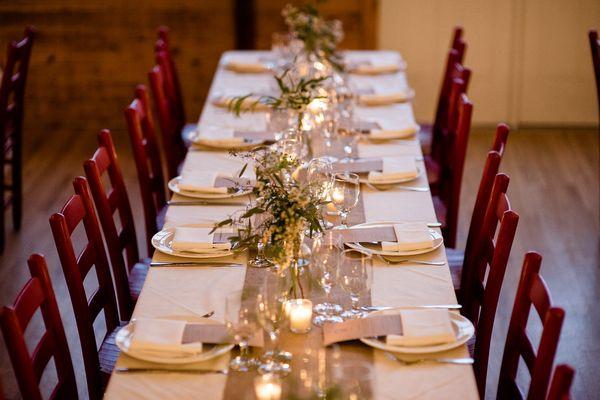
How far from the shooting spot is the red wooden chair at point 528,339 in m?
2.20

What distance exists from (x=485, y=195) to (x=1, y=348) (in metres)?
2.23

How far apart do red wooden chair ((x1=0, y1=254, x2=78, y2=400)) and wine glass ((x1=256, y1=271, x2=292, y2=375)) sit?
0.60 meters

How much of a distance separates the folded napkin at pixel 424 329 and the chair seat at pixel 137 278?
134 cm

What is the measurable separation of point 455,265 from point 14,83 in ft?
8.62

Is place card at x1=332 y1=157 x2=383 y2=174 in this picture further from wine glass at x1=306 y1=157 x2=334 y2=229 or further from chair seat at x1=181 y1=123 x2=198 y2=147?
chair seat at x1=181 y1=123 x2=198 y2=147

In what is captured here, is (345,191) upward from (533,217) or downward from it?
upward

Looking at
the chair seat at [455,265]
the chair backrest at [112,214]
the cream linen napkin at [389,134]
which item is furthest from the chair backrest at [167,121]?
the chair seat at [455,265]

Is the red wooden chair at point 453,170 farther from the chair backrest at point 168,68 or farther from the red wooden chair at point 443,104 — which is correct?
the chair backrest at point 168,68

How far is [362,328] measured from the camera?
8.08ft

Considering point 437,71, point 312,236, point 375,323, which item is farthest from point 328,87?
point 437,71

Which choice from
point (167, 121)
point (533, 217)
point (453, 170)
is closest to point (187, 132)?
point (167, 121)

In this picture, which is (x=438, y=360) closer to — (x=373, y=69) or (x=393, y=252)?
(x=393, y=252)

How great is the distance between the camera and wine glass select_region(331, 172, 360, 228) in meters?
3.10


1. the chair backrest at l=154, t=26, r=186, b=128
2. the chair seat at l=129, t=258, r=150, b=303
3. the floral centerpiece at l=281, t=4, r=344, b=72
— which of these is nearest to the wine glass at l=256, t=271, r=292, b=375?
the chair seat at l=129, t=258, r=150, b=303
